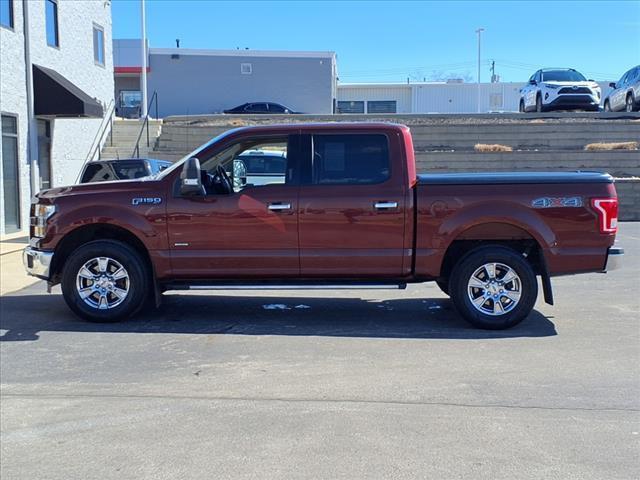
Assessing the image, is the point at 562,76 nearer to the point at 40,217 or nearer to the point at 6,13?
the point at 6,13

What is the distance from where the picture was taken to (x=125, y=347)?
6.42 metres

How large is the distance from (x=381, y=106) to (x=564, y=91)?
80.0 feet

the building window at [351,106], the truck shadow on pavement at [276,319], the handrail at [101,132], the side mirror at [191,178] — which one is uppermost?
the building window at [351,106]

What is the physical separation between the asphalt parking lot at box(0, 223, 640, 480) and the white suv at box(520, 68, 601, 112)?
18345 mm

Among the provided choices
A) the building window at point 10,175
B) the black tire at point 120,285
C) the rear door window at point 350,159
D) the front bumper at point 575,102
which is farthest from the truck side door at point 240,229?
the front bumper at point 575,102

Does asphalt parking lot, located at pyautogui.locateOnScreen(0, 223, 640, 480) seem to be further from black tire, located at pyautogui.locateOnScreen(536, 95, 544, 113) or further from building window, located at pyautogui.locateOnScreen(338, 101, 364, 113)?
building window, located at pyautogui.locateOnScreen(338, 101, 364, 113)

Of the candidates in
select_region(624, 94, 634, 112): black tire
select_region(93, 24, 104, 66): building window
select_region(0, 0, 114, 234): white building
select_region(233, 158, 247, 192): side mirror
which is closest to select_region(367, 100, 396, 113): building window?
select_region(624, 94, 634, 112): black tire

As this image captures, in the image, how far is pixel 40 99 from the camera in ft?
54.1

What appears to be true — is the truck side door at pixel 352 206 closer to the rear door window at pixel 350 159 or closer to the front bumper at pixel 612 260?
the rear door window at pixel 350 159

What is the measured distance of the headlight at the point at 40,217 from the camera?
7266 millimetres

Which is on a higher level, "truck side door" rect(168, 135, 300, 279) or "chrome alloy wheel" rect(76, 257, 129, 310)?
"truck side door" rect(168, 135, 300, 279)

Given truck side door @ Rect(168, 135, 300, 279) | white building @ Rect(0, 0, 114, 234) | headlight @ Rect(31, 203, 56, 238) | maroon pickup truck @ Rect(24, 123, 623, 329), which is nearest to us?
maroon pickup truck @ Rect(24, 123, 623, 329)

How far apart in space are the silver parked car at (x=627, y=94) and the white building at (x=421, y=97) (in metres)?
21.3

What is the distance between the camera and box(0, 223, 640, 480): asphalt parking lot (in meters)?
3.95
